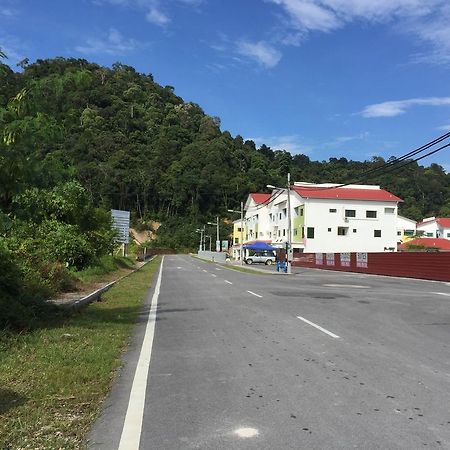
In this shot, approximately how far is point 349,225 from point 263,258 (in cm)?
1417

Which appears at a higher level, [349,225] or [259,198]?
[259,198]

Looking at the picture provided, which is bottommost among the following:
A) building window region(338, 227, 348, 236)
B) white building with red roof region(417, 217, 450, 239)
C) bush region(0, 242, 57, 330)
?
bush region(0, 242, 57, 330)

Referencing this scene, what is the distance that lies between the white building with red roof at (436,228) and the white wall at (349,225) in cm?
3658

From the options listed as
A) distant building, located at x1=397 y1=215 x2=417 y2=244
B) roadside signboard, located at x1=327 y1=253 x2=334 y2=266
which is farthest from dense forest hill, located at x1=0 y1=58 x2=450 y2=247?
roadside signboard, located at x1=327 y1=253 x2=334 y2=266

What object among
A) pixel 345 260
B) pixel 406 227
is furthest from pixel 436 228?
pixel 345 260

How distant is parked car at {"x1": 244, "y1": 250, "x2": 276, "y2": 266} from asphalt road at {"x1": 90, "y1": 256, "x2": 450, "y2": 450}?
202ft

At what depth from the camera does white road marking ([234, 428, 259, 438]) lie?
484cm

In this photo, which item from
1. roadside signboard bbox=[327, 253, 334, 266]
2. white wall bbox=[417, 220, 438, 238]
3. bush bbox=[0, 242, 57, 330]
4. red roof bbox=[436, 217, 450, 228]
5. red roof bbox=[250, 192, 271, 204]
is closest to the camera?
bush bbox=[0, 242, 57, 330]

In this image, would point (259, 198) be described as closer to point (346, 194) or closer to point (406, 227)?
point (346, 194)

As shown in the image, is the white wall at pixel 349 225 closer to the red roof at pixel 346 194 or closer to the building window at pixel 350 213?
the building window at pixel 350 213

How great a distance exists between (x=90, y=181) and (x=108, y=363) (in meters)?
117

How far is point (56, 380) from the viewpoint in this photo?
654 centimetres

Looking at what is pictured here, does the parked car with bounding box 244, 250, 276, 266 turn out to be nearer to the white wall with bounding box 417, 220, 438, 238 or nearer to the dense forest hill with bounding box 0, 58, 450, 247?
the dense forest hill with bounding box 0, 58, 450, 247

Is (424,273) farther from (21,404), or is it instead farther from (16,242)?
(21,404)
